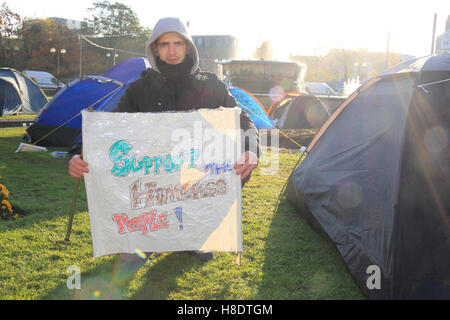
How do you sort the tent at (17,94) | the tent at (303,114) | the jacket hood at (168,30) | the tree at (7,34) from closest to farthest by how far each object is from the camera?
1. the jacket hood at (168,30)
2. the tent at (303,114)
3. the tent at (17,94)
4. the tree at (7,34)

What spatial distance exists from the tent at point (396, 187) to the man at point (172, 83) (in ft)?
3.38

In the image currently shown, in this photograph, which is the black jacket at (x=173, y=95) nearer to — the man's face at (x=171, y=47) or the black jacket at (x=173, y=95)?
the black jacket at (x=173, y=95)

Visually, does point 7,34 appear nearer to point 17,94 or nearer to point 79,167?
point 17,94

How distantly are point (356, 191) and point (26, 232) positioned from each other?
10.2ft

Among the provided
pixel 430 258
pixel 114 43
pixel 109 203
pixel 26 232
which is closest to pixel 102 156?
pixel 109 203

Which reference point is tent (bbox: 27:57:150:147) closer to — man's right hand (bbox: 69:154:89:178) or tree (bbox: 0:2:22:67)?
man's right hand (bbox: 69:154:89:178)

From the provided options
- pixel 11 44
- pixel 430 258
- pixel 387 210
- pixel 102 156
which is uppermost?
pixel 11 44

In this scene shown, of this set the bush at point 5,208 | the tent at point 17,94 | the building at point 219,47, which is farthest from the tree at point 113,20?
the bush at point 5,208

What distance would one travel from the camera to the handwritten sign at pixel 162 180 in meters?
2.20

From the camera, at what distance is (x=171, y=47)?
2598mm

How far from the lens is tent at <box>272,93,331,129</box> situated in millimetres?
10821

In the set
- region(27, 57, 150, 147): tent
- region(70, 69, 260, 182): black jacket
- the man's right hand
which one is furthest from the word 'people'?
region(27, 57, 150, 147): tent

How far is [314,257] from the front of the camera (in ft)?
9.69
